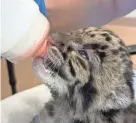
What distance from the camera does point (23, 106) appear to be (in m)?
0.74

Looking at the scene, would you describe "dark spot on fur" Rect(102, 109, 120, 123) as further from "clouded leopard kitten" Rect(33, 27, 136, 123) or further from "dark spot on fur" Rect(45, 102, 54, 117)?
"dark spot on fur" Rect(45, 102, 54, 117)

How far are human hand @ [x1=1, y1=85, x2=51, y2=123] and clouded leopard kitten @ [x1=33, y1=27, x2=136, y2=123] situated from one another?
0.17m

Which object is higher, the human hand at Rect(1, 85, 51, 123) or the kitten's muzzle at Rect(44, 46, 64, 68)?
the kitten's muzzle at Rect(44, 46, 64, 68)

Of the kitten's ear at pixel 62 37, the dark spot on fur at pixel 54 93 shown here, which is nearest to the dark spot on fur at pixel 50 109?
the dark spot on fur at pixel 54 93

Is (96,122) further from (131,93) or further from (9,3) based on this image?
(9,3)

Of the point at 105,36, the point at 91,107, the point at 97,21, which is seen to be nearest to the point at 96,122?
the point at 91,107

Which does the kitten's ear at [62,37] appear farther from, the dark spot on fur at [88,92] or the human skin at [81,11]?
the human skin at [81,11]

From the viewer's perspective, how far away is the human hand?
71 centimetres

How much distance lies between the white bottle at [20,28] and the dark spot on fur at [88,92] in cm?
11

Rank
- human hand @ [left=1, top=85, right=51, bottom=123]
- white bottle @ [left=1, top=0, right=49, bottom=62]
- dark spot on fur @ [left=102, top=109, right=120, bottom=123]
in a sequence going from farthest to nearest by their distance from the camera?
human hand @ [left=1, top=85, right=51, bottom=123]
dark spot on fur @ [left=102, top=109, right=120, bottom=123]
white bottle @ [left=1, top=0, right=49, bottom=62]

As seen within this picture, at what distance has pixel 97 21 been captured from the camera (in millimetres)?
814

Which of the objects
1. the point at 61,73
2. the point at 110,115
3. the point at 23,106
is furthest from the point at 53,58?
the point at 23,106

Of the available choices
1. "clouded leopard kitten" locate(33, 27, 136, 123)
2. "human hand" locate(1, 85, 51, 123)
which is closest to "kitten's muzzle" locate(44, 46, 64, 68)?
"clouded leopard kitten" locate(33, 27, 136, 123)

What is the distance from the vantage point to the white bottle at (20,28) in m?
0.46
